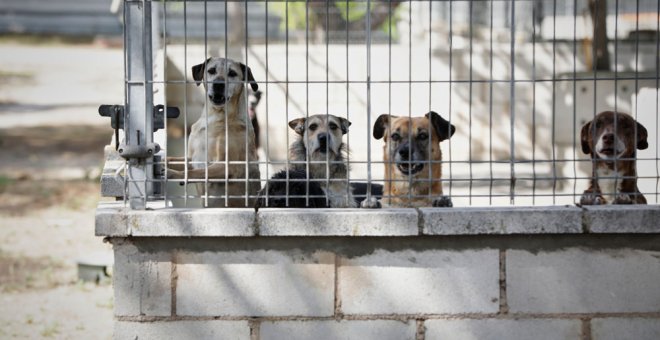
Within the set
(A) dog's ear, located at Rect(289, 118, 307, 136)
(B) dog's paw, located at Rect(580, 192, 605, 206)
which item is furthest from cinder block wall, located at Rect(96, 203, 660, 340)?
(A) dog's ear, located at Rect(289, 118, 307, 136)

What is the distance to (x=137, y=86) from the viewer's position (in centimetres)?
518

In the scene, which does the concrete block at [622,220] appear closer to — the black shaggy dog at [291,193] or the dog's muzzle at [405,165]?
the dog's muzzle at [405,165]

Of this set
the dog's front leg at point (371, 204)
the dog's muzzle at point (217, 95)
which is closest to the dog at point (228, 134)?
the dog's muzzle at point (217, 95)

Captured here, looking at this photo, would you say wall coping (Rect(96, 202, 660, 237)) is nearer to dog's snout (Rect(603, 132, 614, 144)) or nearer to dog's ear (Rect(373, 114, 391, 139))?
dog's snout (Rect(603, 132, 614, 144))

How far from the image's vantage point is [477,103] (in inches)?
626

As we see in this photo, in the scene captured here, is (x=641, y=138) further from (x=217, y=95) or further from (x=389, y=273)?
(x=217, y=95)

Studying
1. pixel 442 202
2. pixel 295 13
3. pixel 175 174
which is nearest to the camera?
pixel 175 174

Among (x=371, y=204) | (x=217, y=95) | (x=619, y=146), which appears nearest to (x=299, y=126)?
(x=217, y=95)

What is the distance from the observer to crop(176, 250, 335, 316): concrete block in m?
5.13

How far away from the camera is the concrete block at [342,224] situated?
506 centimetres

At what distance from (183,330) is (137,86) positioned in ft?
4.19

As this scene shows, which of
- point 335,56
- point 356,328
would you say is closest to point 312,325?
point 356,328

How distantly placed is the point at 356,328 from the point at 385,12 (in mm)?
11658

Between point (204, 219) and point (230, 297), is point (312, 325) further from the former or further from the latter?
point (204, 219)
